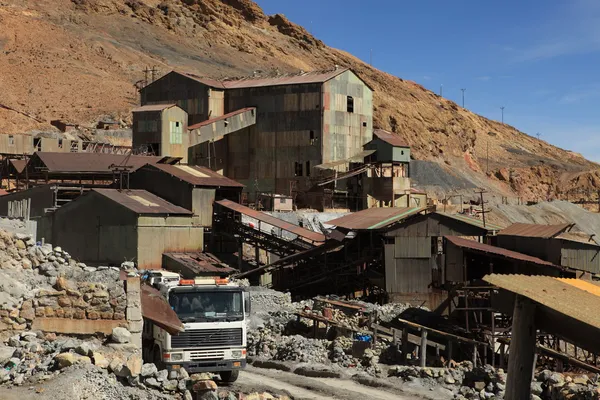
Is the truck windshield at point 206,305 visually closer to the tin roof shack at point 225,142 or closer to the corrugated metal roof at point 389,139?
the tin roof shack at point 225,142

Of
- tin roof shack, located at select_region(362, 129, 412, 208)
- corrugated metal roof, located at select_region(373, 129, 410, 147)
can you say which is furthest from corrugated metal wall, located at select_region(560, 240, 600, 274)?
corrugated metal roof, located at select_region(373, 129, 410, 147)

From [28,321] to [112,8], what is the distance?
431 ft

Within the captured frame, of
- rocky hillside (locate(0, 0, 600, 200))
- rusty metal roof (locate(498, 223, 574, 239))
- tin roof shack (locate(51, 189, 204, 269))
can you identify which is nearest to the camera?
rusty metal roof (locate(498, 223, 574, 239))

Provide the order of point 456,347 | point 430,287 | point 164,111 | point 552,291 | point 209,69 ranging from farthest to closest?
point 209,69
point 164,111
point 430,287
point 456,347
point 552,291

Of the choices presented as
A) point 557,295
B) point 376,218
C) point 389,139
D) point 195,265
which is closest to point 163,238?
point 195,265

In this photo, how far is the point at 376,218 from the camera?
42000mm

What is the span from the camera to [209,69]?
125 metres

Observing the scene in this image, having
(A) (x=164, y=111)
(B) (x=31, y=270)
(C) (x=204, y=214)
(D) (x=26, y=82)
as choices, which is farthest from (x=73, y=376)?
(D) (x=26, y=82)

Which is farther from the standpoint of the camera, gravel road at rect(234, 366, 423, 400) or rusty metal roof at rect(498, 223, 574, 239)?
rusty metal roof at rect(498, 223, 574, 239)

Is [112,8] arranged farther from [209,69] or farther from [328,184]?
[328,184]

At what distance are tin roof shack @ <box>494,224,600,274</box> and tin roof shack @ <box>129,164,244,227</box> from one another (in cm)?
1764

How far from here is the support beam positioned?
1229 centimetres

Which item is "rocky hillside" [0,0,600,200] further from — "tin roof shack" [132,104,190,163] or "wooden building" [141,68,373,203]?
"tin roof shack" [132,104,190,163]

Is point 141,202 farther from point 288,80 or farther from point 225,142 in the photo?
point 288,80
